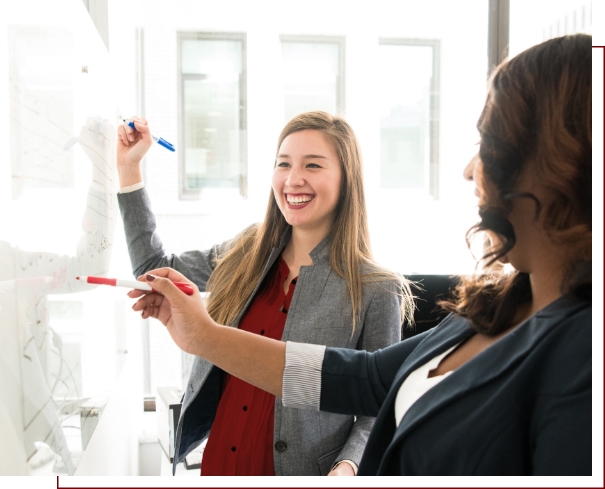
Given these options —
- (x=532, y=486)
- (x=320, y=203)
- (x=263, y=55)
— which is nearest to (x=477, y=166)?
(x=532, y=486)

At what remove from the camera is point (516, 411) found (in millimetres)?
617

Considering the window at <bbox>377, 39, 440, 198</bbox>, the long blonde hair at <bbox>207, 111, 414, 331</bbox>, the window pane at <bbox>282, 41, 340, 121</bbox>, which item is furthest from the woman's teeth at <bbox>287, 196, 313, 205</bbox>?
the window at <bbox>377, 39, 440, 198</bbox>

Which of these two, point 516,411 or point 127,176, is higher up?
point 127,176

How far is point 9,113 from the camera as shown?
0.70m

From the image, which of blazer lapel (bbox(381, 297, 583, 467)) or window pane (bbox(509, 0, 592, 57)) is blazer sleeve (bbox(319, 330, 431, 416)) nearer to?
blazer lapel (bbox(381, 297, 583, 467))

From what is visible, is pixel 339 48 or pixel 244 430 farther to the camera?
pixel 339 48

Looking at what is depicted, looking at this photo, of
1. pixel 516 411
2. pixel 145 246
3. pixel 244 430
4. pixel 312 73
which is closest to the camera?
pixel 516 411

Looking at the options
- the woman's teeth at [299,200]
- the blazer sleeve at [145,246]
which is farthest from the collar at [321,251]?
the blazer sleeve at [145,246]

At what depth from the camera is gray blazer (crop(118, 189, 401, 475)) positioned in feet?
4.16

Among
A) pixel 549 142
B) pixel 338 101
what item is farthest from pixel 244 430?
pixel 338 101

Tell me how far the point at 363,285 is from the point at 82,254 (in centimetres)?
70

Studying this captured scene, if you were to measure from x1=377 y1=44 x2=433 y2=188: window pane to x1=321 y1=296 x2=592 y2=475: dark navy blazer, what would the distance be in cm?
263

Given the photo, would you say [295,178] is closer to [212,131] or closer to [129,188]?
[129,188]

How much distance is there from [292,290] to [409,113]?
2090 mm
